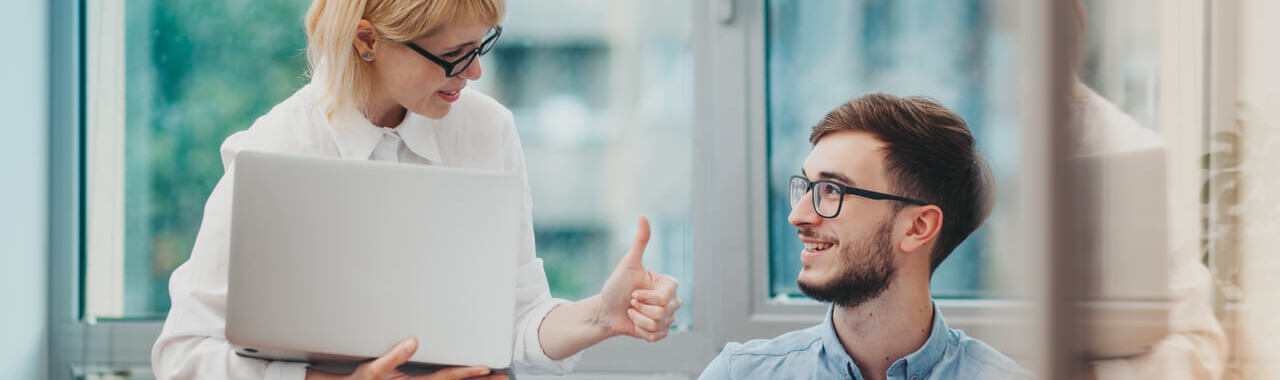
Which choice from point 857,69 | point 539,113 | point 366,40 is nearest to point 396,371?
point 366,40

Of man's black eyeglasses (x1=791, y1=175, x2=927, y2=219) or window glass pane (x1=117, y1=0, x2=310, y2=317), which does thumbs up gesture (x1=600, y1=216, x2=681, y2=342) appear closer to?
man's black eyeglasses (x1=791, y1=175, x2=927, y2=219)

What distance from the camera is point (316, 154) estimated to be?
1357 mm

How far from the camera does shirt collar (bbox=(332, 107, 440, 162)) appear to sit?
4.43 ft

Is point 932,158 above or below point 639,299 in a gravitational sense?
above

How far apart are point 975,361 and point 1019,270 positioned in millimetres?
929

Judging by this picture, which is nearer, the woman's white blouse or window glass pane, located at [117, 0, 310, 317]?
the woman's white blouse

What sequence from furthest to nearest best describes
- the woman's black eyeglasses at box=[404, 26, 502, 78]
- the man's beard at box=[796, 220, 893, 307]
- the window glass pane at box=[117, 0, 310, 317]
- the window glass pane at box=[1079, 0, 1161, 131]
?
the window glass pane at box=[117, 0, 310, 317]
the woman's black eyeglasses at box=[404, 26, 502, 78]
the man's beard at box=[796, 220, 893, 307]
the window glass pane at box=[1079, 0, 1161, 131]

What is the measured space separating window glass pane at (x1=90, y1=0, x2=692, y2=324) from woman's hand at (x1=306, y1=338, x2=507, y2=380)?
3.26 feet

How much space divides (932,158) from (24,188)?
2.11m

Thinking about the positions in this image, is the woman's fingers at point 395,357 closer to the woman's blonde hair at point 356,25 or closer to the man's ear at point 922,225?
the woman's blonde hair at point 356,25

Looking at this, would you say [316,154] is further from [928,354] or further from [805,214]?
[928,354]

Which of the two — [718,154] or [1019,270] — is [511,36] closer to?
[718,154]

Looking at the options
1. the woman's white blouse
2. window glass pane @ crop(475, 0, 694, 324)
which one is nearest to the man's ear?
the woman's white blouse

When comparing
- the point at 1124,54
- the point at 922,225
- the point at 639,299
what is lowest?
the point at 639,299
